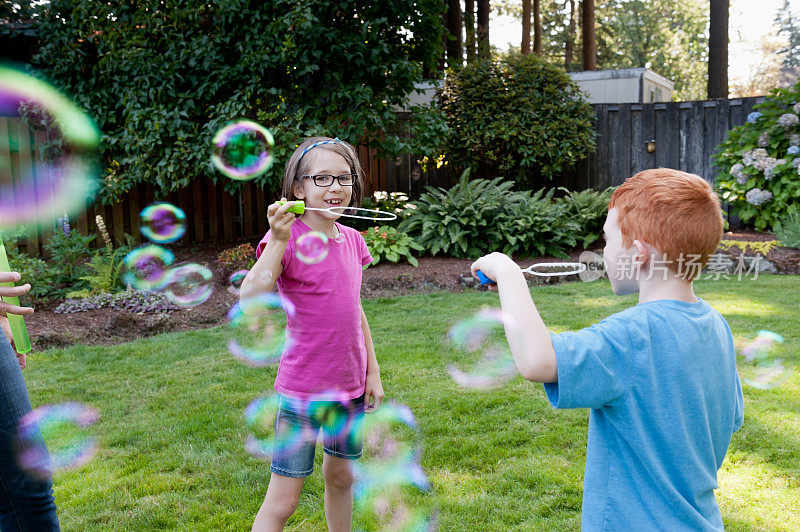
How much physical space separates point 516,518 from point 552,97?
8.93 metres

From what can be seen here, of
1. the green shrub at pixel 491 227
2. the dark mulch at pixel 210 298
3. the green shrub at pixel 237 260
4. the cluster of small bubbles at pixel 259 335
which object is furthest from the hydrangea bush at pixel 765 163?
the green shrub at pixel 237 260

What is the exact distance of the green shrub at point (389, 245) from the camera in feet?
25.3

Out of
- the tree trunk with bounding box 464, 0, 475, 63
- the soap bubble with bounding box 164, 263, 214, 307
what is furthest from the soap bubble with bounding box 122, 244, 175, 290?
the tree trunk with bounding box 464, 0, 475, 63

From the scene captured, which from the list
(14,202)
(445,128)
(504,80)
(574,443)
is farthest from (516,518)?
(504,80)

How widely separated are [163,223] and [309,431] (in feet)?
27.2

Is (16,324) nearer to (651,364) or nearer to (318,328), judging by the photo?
(318,328)

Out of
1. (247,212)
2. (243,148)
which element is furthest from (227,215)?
(243,148)

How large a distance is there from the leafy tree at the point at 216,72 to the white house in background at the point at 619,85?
7.19 m

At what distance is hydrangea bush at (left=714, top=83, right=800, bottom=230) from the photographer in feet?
28.6

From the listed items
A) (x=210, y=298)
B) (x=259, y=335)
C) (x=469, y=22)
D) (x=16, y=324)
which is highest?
(x=469, y=22)

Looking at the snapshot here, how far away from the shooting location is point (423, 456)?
3195 mm

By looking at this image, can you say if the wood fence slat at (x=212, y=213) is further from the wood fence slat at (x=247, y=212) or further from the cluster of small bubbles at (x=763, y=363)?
the cluster of small bubbles at (x=763, y=363)

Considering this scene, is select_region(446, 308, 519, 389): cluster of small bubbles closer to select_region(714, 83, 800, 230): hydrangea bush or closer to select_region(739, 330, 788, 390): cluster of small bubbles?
select_region(739, 330, 788, 390): cluster of small bubbles

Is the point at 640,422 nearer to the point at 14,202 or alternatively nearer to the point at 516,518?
the point at 516,518
